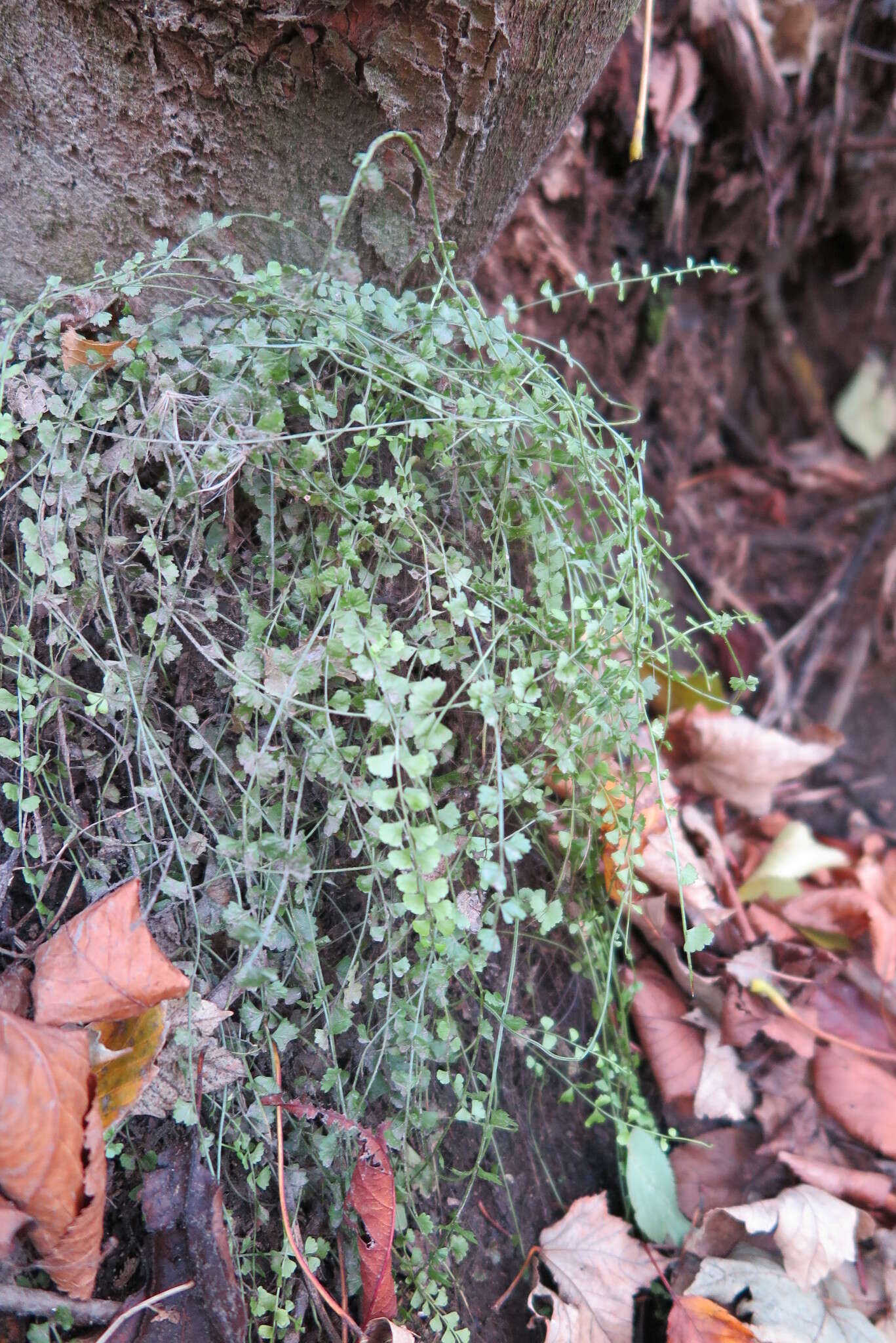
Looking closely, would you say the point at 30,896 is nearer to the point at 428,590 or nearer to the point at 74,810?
the point at 74,810

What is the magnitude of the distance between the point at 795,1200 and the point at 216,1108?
955mm

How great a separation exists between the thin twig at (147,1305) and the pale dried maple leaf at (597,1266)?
0.52 meters

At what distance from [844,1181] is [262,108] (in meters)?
1.96

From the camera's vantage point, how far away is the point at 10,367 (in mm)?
1146

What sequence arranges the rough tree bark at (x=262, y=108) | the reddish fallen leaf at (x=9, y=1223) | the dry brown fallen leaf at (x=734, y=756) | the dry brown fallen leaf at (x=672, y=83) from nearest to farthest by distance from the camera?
the reddish fallen leaf at (x=9, y=1223), the rough tree bark at (x=262, y=108), the dry brown fallen leaf at (x=734, y=756), the dry brown fallen leaf at (x=672, y=83)

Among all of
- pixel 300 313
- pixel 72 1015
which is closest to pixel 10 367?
pixel 300 313

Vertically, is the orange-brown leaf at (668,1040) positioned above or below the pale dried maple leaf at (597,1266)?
above

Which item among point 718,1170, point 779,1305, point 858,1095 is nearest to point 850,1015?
point 858,1095

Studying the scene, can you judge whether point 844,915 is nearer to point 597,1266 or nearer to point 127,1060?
point 597,1266

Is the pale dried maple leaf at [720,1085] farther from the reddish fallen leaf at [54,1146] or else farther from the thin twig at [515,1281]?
the reddish fallen leaf at [54,1146]

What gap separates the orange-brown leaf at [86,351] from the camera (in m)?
1.20

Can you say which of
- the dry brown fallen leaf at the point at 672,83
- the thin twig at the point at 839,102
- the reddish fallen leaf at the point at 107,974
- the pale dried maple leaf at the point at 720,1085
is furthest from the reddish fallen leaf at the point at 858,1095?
the thin twig at the point at 839,102

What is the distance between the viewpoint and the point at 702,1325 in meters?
1.27

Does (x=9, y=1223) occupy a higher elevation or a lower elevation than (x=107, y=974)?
lower
